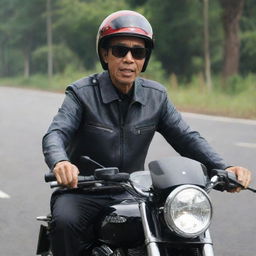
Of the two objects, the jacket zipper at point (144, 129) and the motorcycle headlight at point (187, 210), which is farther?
the jacket zipper at point (144, 129)

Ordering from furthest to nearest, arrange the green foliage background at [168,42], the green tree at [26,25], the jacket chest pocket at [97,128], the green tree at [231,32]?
Answer: the green tree at [26,25] < the green tree at [231,32] < the green foliage background at [168,42] < the jacket chest pocket at [97,128]

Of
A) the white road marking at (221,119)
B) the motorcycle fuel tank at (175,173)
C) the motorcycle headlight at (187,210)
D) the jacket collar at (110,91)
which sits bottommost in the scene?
Result: the white road marking at (221,119)

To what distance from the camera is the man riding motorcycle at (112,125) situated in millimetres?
3385

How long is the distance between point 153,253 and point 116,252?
521 mm

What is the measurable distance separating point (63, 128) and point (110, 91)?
323mm

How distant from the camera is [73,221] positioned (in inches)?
132

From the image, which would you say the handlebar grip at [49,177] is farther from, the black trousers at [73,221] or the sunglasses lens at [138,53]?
the sunglasses lens at [138,53]

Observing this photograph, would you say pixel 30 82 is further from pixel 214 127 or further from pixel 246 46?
pixel 214 127

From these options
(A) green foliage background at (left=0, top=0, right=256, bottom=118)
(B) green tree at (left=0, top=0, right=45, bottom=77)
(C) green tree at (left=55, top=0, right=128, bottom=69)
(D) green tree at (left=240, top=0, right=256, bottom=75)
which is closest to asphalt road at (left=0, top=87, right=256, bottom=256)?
(A) green foliage background at (left=0, top=0, right=256, bottom=118)

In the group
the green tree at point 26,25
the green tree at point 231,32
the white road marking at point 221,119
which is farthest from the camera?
the green tree at point 26,25

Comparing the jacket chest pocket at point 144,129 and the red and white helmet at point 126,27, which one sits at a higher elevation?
the red and white helmet at point 126,27

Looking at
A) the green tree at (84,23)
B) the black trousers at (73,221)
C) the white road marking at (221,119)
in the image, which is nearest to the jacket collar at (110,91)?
the black trousers at (73,221)

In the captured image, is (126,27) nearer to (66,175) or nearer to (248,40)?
(66,175)

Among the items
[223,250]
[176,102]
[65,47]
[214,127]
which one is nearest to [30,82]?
[65,47]
